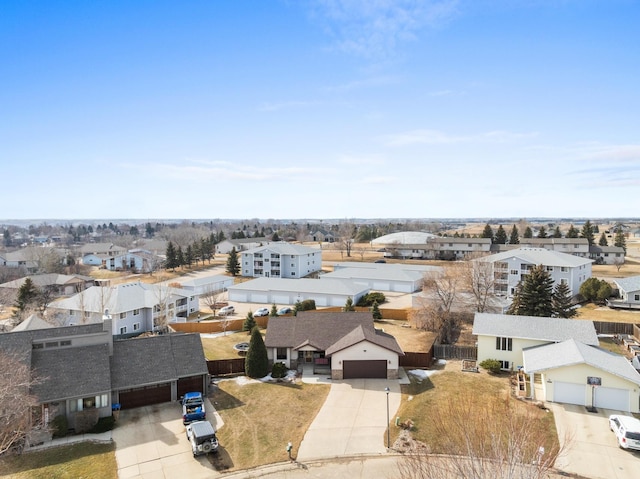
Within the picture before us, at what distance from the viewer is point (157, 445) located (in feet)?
79.9

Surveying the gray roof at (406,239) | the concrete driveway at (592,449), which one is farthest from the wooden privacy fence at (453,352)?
the gray roof at (406,239)

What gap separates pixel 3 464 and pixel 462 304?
42699mm

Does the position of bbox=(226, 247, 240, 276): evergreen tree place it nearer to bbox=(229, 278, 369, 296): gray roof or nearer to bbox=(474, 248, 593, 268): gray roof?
bbox=(229, 278, 369, 296): gray roof

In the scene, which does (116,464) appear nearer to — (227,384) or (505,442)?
(227,384)

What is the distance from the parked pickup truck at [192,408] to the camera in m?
26.5

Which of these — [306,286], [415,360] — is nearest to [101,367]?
[415,360]

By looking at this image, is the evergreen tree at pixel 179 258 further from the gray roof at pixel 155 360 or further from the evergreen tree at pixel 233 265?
the gray roof at pixel 155 360

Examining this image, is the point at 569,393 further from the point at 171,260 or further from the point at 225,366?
the point at 171,260

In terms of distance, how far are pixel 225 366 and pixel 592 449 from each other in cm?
2521

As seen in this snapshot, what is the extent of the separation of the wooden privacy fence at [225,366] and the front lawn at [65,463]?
1105 cm

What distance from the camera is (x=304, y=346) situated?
120 feet

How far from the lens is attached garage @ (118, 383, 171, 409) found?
2898 cm

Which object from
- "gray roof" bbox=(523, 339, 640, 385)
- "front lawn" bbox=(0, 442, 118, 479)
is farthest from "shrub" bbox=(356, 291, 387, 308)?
"front lawn" bbox=(0, 442, 118, 479)

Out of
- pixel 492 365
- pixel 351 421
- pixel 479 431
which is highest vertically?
pixel 479 431
